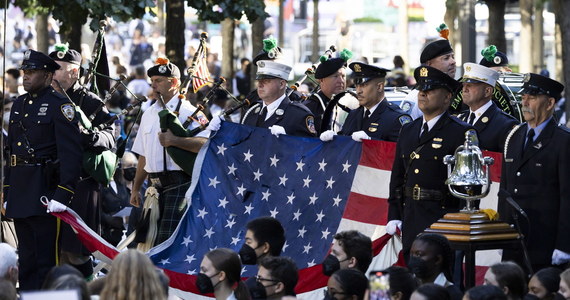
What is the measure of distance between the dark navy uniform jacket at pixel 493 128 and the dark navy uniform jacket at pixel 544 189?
0.75m

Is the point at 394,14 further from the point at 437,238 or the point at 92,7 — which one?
the point at 437,238

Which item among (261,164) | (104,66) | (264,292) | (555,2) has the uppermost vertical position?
(555,2)

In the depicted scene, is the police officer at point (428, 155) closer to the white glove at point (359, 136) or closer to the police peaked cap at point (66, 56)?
the white glove at point (359, 136)

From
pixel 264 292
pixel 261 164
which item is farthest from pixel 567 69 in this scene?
pixel 264 292

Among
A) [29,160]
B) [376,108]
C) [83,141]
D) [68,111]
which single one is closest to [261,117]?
[376,108]

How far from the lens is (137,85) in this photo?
22516 millimetres

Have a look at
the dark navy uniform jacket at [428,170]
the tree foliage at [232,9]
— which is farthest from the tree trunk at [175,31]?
the dark navy uniform jacket at [428,170]

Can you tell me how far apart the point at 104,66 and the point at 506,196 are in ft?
17.4

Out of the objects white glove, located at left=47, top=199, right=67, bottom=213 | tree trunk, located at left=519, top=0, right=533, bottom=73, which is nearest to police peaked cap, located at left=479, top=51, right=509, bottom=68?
white glove, located at left=47, top=199, right=67, bottom=213

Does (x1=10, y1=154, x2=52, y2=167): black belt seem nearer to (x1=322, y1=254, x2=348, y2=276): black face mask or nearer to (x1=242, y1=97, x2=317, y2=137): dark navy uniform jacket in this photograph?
(x1=242, y1=97, x2=317, y2=137): dark navy uniform jacket

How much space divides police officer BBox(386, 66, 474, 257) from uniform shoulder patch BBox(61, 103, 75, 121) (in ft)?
9.79

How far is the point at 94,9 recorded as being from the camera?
15477mm

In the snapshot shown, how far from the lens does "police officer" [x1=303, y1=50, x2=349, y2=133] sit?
12609 mm

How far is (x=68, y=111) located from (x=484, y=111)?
3467 millimetres
